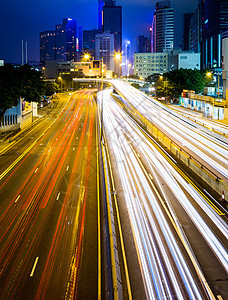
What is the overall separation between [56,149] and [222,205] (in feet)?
78.2

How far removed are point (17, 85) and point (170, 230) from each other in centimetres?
3851

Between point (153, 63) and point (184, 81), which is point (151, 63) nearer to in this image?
point (153, 63)

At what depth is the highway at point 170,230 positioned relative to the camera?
1227 cm

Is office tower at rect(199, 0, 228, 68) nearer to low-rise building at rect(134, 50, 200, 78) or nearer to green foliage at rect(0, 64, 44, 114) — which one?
low-rise building at rect(134, 50, 200, 78)

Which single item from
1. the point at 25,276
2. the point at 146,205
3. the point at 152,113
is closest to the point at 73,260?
the point at 25,276

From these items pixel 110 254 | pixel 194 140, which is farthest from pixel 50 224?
pixel 194 140

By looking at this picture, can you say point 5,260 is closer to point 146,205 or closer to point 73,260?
point 73,260

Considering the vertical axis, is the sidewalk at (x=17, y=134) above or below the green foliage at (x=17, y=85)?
below

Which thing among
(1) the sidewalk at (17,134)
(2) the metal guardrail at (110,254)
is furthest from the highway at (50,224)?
(1) the sidewalk at (17,134)

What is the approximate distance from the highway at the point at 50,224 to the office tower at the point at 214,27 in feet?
522

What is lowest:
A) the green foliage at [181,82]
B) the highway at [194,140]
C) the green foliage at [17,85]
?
the highway at [194,140]

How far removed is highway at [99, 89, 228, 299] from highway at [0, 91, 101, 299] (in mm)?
2069

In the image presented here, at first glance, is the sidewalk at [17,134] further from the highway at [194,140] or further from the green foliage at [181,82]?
the green foliage at [181,82]

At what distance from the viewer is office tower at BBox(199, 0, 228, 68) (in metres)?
175
